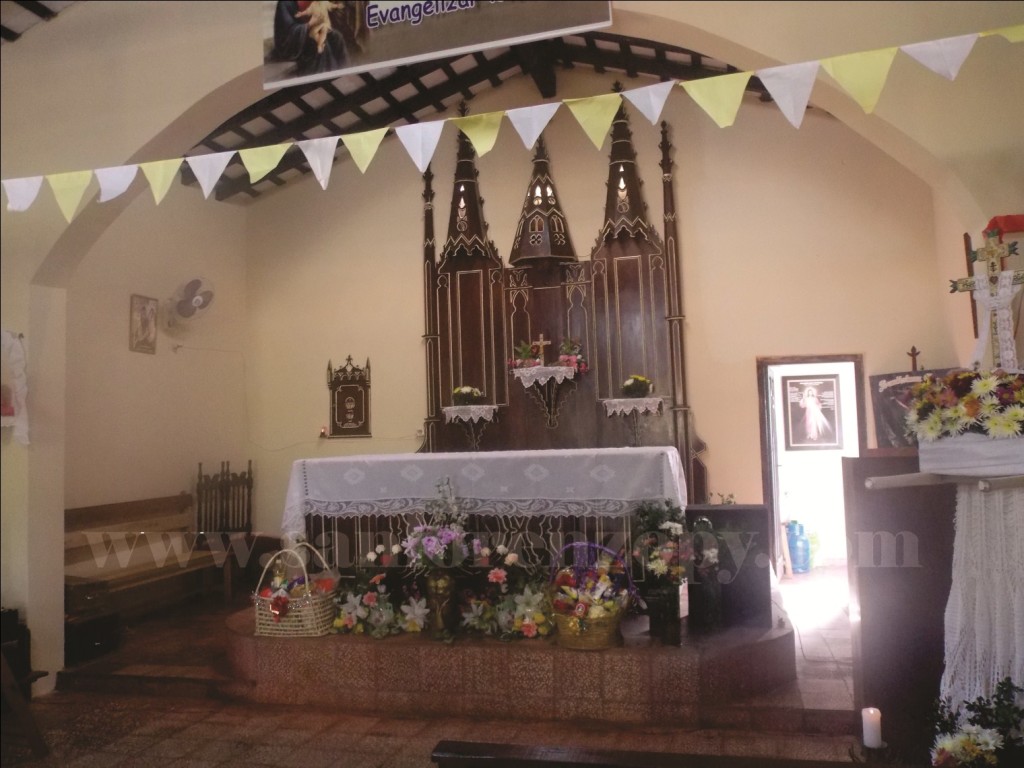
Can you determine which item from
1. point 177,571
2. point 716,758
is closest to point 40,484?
point 177,571

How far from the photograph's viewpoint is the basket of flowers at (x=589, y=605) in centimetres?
429

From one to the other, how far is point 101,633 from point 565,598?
341 centimetres

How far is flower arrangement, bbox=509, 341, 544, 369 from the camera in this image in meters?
7.72

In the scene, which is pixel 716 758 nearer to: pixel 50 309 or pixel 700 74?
pixel 50 309

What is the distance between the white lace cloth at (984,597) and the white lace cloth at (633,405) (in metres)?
4.36

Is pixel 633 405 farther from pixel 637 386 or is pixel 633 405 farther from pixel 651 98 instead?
pixel 651 98

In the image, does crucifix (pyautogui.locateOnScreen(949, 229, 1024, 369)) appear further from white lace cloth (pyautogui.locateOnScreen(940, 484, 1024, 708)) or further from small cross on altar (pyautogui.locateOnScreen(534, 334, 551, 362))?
small cross on altar (pyautogui.locateOnScreen(534, 334, 551, 362))

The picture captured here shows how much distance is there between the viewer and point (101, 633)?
18.3ft

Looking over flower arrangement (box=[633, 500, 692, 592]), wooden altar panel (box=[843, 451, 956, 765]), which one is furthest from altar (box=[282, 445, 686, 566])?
wooden altar panel (box=[843, 451, 956, 765])

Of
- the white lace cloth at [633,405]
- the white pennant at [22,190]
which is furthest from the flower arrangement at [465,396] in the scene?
the white pennant at [22,190]

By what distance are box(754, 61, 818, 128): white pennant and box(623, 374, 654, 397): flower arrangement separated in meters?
4.09

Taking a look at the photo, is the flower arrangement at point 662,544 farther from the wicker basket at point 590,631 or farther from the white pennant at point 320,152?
the white pennant at point 320,152

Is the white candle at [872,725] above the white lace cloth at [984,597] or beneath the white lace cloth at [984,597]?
beneath

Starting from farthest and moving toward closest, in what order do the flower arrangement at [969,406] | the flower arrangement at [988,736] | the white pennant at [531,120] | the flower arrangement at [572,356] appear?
the flower arrangement at [572,356] < the white pennant at [531,120] < the flower arrangement at [969,406] < the flower arrangement at [988,736]
